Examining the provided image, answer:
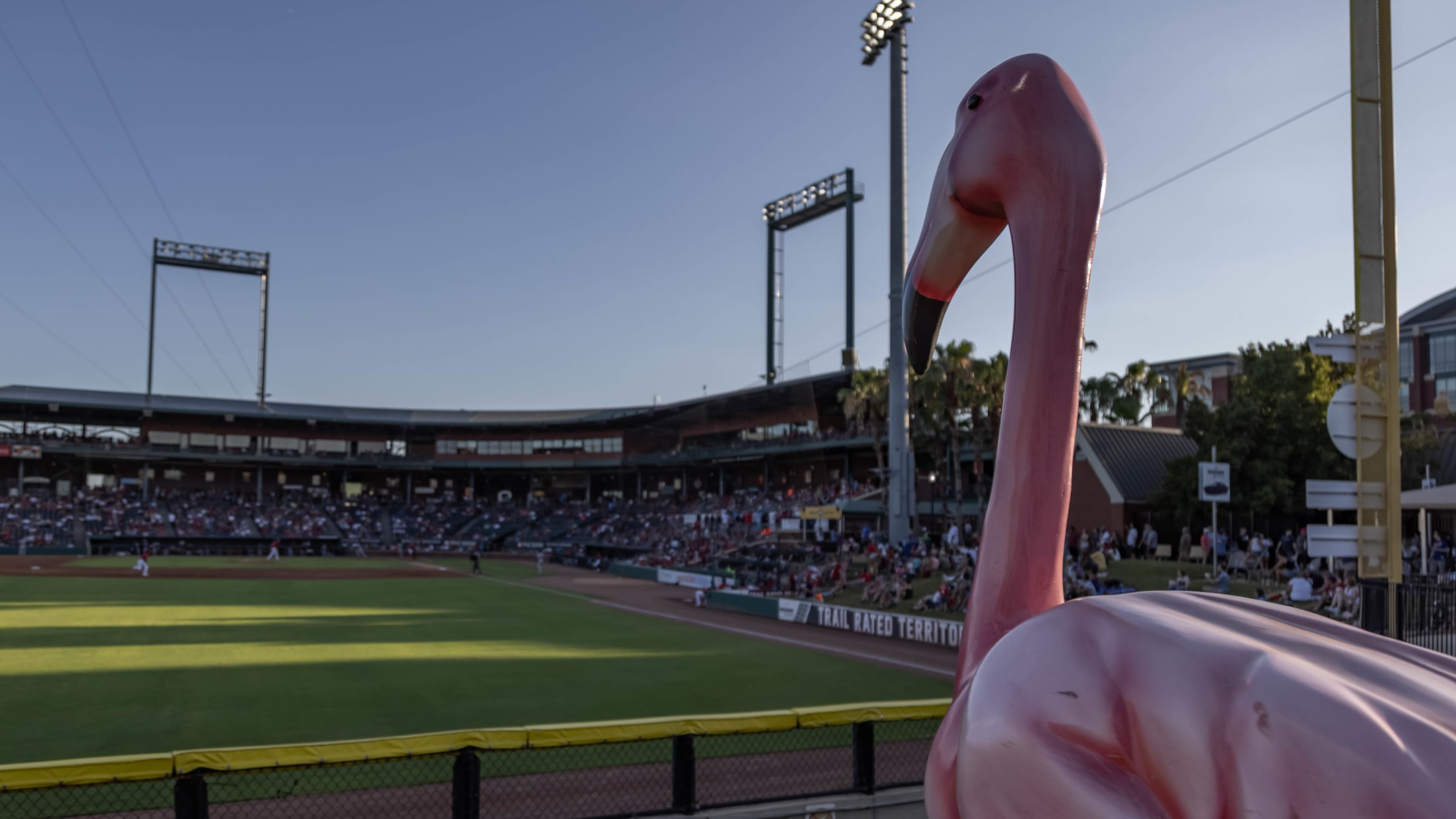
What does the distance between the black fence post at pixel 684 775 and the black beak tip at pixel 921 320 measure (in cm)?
451

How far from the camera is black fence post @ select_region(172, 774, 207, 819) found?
5.81 meters

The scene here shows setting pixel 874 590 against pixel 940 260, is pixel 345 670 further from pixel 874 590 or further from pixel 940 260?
pixel 940 260

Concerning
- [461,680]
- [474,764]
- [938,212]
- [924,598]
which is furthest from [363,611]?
[938,212]

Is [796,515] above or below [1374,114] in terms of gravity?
below

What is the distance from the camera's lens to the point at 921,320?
3.48 metres

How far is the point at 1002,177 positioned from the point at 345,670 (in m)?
14.7

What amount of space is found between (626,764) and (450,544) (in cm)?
5206

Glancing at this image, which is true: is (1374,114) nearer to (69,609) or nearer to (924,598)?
(924,598)

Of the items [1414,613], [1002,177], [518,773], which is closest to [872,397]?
[1414,613]

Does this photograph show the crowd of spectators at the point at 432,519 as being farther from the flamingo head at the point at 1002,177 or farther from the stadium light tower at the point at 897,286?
the flamingo head at the point at 1002,177

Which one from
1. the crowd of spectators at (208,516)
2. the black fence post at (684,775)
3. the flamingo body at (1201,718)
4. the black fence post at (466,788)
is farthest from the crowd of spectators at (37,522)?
the flamingo body at (1201,718)

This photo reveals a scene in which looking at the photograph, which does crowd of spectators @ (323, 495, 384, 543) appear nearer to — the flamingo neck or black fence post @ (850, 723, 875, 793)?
black fence post @ (850, 723, 875, 793)

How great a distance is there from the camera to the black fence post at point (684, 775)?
6.95 meters

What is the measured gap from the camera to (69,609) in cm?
2200
